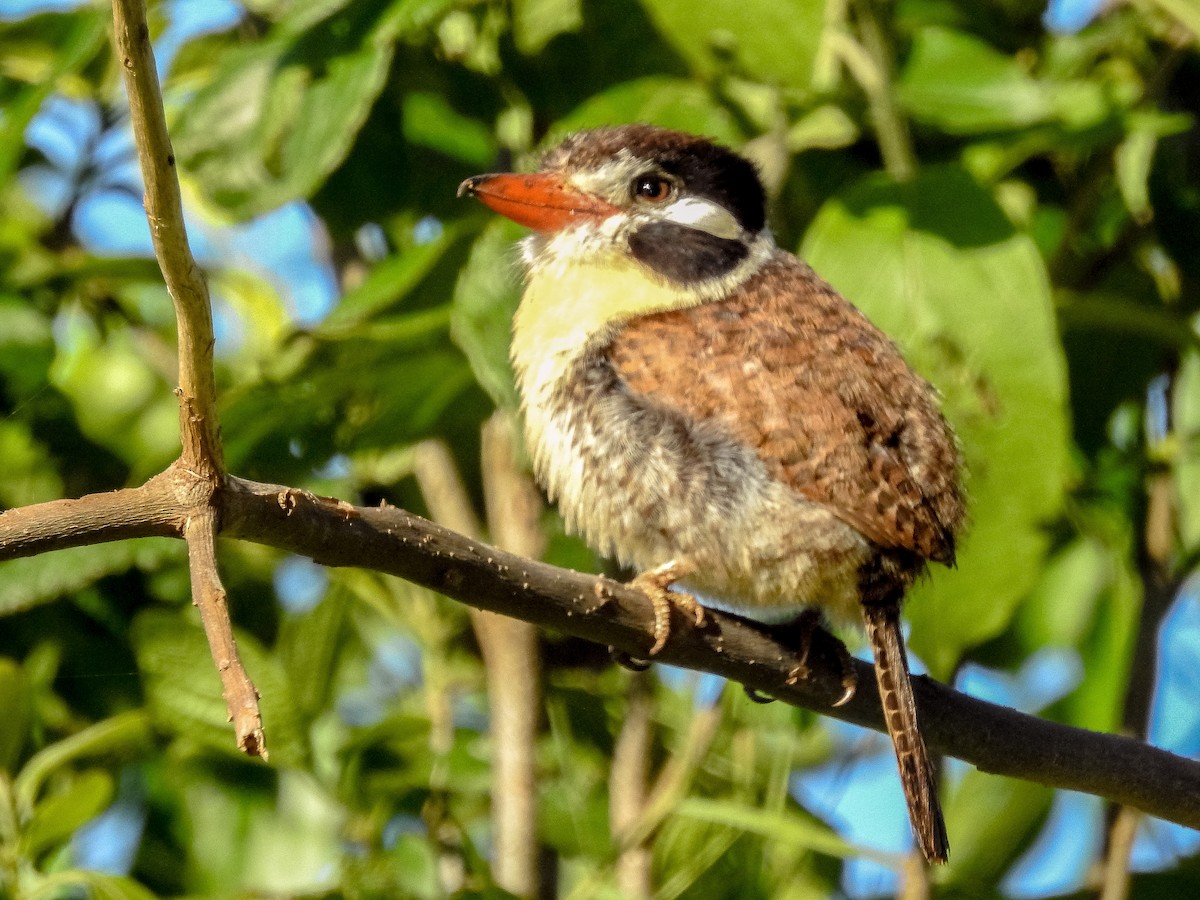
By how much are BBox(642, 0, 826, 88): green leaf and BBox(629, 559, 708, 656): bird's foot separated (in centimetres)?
86

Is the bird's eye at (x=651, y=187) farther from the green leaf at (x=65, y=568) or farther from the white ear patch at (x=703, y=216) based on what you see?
the green leaf at (x=65, y=568)

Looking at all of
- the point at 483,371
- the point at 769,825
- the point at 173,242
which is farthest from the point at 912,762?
the point at 173,242

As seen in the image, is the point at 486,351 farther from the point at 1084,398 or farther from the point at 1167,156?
the point at 1167,156

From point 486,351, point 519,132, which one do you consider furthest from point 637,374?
point 519,132

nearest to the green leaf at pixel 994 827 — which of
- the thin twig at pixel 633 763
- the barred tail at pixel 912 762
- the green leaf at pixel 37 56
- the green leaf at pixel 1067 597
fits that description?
the green leaf at pixel 1067 597

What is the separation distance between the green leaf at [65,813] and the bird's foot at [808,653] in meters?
1.08

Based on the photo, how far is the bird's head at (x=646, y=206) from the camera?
9.52ft

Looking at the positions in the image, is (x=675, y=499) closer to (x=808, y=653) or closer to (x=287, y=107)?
(x=808, y=653)

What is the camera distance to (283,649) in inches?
117

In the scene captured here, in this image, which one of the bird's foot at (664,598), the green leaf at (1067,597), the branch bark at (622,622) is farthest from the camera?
the green leaf at (1067,597)

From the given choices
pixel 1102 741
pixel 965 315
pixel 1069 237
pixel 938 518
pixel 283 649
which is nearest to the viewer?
pixel 1102 741

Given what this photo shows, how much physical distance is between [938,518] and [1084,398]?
92 centimetres

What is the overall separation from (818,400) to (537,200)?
65 cm

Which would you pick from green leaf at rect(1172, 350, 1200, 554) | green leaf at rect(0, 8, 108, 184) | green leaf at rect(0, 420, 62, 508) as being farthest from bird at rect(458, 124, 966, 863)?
green leaf at rect(0, 420, 62, 508)
